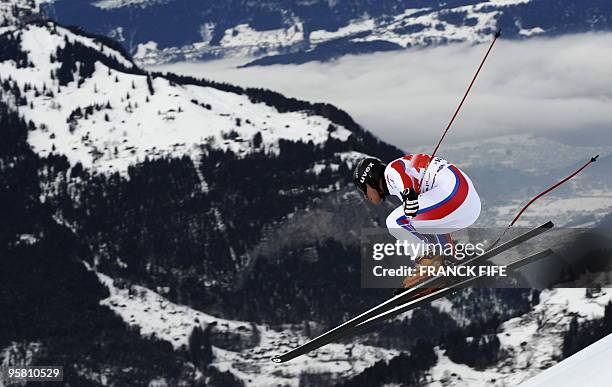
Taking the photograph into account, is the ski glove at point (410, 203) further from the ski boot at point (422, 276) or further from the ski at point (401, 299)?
the ski at point (401, 299)

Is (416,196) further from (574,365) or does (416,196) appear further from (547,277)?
(547,277)

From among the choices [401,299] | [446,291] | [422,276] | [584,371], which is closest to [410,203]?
[422,276]

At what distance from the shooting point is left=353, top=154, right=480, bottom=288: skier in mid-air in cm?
1841

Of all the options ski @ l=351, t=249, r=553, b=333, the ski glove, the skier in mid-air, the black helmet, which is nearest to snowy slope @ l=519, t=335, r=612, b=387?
the ski glove

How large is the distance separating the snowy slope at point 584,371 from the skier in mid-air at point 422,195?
555 centimetres

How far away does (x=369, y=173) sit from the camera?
18.7 m

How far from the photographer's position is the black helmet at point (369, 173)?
1862 cm

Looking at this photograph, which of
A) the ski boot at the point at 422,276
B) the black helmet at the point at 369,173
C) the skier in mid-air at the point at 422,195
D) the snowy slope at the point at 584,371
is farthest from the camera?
the ski boot at the point at 422,276

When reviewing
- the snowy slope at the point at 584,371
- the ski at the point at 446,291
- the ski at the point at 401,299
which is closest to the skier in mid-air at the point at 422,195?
the ski at the point at 401,299

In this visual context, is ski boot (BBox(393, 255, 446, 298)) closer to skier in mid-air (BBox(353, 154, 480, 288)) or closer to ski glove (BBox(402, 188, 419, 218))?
skier in mid-air (BBox(353, 154, 480, 288))

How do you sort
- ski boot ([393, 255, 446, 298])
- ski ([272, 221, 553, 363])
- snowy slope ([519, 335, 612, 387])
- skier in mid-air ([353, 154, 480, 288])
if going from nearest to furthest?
snowy slope ([519, 335, 612, 387])
skier in mid-air ([353, 154, 480, 288])
ski ([272, 221, 553, 363])
ski boot ([393, 255, 446, 298])

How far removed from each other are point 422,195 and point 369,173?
117cm

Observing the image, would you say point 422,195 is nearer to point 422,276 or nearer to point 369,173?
point 369,173

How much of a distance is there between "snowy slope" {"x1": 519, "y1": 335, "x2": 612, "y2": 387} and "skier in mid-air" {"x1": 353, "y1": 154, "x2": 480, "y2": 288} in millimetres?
5550
